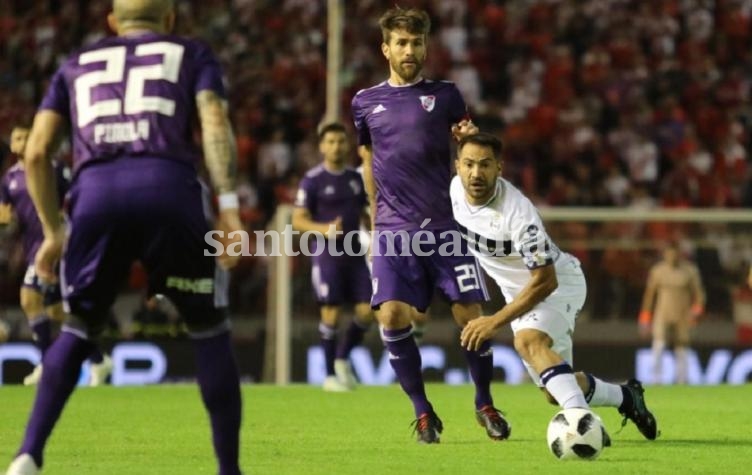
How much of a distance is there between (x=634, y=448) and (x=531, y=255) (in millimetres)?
1312

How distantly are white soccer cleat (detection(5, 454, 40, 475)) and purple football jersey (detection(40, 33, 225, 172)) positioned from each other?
113 cm

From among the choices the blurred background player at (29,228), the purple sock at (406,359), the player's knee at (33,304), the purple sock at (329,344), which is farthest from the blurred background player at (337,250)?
the purple sock at (406,359)

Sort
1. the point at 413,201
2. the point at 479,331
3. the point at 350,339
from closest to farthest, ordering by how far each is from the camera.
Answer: the point at 479,331
the point at 413,201
the point at 350,339

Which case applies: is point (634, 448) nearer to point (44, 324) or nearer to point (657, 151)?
point (44, 324)

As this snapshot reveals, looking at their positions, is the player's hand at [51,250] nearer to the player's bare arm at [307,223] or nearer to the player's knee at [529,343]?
the player's knee at [529,343]

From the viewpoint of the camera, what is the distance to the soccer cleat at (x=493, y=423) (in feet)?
29.4

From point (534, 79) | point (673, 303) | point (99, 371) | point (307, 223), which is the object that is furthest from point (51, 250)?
point (534, 79)

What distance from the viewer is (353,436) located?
9.37 meters

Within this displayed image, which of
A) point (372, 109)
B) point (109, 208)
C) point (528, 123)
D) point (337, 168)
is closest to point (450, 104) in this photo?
point (372, 109)

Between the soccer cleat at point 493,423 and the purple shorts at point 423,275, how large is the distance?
2.13 feet

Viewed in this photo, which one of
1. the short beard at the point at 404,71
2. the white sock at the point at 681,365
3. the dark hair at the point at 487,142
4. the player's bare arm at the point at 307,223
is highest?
the short beard at the point at 404,71

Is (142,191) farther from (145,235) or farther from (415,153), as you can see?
(415,153)

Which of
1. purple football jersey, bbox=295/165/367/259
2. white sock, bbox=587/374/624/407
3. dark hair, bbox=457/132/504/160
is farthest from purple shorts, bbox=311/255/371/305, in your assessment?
dark hair, bbox=457/132/504/160

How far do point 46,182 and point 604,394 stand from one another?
12.1 feet
